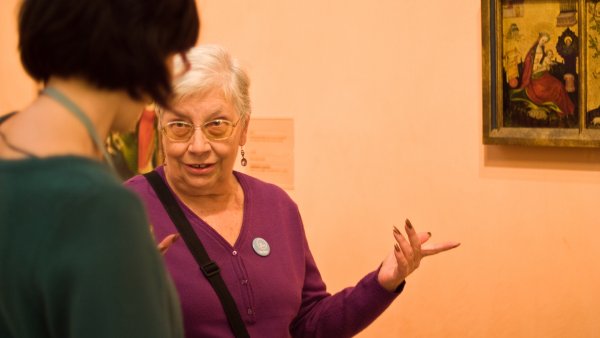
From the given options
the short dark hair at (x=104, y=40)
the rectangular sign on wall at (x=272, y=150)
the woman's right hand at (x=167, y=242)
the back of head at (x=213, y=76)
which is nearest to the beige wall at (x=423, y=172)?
the rectangular sign on wall at (x=272, y=150)

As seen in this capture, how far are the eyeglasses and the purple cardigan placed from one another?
11cm

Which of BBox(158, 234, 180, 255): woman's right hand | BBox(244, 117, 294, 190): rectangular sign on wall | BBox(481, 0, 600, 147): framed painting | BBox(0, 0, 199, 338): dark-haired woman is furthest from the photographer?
BBox(244, 117, 294, 190): rectangular sign on wall

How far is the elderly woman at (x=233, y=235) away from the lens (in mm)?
1937

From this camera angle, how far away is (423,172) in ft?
8.93

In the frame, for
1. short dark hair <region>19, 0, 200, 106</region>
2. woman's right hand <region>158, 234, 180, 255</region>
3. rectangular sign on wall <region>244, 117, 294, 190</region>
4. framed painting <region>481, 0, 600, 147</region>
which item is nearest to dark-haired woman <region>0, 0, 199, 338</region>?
short dark hair <region>19, 0, 200, 106</region>

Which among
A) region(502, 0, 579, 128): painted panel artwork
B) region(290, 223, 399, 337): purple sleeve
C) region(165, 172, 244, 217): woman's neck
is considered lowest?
region(290, 223, 399, 337): purple sleeve

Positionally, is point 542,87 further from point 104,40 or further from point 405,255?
point 104,40

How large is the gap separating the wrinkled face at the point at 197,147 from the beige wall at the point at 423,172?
1.45 feet

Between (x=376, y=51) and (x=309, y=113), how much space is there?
0.36 metres

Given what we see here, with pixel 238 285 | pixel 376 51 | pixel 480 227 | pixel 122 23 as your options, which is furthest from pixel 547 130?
pixel 122 23

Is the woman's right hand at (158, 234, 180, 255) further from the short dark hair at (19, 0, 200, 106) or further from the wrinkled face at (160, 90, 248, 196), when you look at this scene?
the short dark hair at (19, 0, 200, 106)

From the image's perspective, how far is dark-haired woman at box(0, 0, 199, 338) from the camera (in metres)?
0.98

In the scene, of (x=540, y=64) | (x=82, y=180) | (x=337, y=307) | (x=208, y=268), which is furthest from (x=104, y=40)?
(x=540, y=64)

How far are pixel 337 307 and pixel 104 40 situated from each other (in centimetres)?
131
